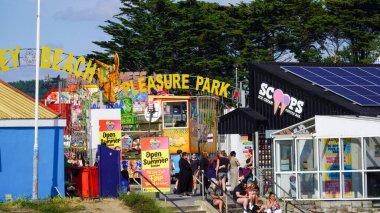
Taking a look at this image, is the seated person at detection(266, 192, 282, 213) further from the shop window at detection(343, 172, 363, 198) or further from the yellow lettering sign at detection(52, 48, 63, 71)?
the yellow lettering sign at detection(52, 48, 63, 71)

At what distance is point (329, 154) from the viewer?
3397 cm

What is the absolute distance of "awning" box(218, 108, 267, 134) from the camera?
3938cm

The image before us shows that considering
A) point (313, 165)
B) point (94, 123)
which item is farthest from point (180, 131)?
point (313, 165)

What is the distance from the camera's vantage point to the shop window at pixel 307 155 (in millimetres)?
34312

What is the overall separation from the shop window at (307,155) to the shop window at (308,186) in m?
0.27

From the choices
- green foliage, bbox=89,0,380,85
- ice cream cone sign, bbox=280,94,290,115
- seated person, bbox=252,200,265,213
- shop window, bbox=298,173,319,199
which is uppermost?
green foliage, bbox=89,0,380,85

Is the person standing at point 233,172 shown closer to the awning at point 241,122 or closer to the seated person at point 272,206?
the awning at point 241,122

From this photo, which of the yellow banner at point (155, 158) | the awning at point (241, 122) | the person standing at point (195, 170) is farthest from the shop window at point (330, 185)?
the awning at point (241, 122)

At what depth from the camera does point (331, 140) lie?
33.9 meters

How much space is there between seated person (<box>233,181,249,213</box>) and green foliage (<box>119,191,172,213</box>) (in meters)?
2.98

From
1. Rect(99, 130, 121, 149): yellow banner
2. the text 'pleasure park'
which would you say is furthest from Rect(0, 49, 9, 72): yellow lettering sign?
Rect(99, 130, 121, 149): yellow banner

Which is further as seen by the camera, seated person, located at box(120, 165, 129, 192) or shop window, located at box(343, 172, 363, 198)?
shop window, located at box(343, 172, 363, 198)

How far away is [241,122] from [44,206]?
41.9ft

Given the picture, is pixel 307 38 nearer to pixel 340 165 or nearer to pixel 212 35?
pixel 212 35
